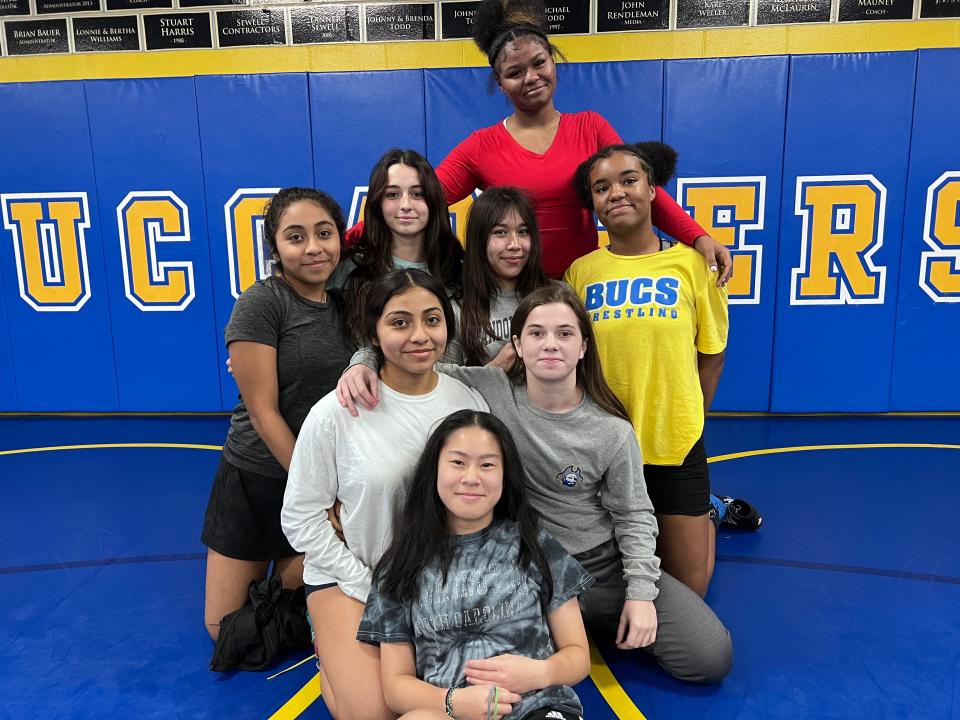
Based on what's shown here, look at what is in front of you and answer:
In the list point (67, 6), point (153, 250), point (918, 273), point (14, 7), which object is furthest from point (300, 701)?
point (14, 7)

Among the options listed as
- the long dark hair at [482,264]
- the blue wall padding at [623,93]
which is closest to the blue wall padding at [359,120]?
the blue wall padding at [623,93]

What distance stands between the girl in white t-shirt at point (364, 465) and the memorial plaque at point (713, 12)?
15.4ft

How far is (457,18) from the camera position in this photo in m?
5.81

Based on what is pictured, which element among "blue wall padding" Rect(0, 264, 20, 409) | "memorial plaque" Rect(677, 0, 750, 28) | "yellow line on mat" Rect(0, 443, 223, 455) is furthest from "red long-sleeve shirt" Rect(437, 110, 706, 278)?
"blue wall padding" Rect(0, 264, 20, 409)

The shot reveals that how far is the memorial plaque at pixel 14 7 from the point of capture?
19.6 feet

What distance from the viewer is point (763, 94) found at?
203 inches

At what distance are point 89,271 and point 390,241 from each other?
4252 mm

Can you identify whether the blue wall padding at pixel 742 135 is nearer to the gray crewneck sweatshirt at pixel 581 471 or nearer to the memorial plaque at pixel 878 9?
the memorial plaque at pixel 878 9

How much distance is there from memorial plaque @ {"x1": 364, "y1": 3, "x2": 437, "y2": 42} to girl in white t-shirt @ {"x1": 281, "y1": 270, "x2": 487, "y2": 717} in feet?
14.7

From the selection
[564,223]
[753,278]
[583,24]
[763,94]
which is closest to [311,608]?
[564,223]

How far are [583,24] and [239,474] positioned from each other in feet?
15.9

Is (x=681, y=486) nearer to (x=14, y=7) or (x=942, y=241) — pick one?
(x=942, y=241)

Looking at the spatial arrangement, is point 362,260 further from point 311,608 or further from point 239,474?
point 311,608

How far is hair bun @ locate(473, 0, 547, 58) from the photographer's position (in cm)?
296
